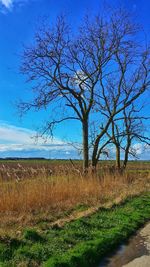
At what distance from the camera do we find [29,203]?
12711 millimetres

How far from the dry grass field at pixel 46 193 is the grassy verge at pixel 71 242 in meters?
0.92

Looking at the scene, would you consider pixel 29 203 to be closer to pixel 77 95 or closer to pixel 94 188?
pixel 94 188

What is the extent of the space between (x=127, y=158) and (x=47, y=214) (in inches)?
900

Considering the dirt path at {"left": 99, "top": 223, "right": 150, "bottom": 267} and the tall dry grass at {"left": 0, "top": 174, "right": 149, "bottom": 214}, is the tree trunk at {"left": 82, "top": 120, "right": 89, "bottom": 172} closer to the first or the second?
the tall dry grass at {"left": 0, "top": 174, "right": 149, "bottom": 214}

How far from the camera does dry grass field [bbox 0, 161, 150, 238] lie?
11250mm

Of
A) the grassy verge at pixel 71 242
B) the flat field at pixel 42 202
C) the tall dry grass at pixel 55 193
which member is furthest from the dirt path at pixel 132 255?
the tall dry grass at pixel 55 193

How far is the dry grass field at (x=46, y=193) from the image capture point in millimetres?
11250

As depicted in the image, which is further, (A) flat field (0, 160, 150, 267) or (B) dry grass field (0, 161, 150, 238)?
(B) dry grass field (0, 161, 150, 238)

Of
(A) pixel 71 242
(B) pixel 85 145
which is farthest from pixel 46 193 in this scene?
(B) pixel 85 145

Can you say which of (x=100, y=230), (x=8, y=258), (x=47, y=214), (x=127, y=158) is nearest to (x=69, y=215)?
(x=47, y=214)

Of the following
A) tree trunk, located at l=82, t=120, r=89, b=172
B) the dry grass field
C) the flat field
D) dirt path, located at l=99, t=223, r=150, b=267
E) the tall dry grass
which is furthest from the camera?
tree trunk, located at l=82, t=120, r=89, b=172

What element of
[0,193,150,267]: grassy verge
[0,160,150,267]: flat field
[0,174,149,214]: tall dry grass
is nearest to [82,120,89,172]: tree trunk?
[0,160,150,267]: flat field

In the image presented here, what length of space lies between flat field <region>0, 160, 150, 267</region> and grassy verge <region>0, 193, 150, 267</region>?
0.02m

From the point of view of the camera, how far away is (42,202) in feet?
43.4
